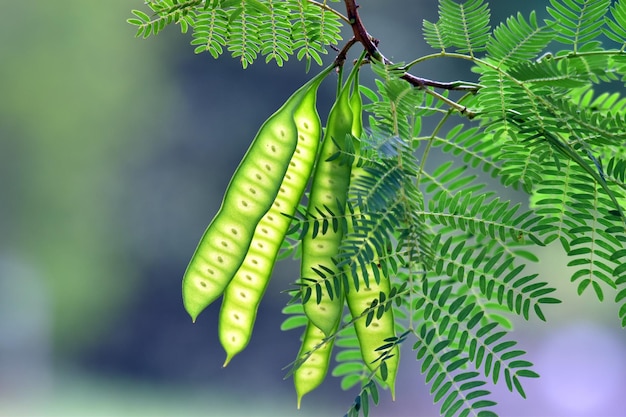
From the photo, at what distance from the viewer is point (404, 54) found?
11.5 ft

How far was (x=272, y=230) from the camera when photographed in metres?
0.42

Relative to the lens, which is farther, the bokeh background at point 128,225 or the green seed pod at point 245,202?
the bokeh background at point 128,225

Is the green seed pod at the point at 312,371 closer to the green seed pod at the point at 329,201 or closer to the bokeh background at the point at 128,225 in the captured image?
the green seed pod at the point at 329,201

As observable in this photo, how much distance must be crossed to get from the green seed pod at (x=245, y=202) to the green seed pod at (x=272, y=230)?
0.05ft

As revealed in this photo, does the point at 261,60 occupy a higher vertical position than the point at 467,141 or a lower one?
higher

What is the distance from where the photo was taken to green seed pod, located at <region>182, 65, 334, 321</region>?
1.32 ft

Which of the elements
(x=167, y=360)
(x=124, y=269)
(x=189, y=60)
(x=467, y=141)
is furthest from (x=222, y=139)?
(x=467, y=141)

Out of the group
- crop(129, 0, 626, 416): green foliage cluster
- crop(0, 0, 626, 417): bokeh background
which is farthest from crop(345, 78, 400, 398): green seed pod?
crop(0, 0, 626, 417): bokeh background

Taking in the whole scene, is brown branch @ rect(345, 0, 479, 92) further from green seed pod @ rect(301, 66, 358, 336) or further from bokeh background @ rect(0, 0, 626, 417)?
bokeh background @ rect(0, 0, 626, 417)

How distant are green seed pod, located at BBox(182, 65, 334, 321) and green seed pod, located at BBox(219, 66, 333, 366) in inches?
0.6

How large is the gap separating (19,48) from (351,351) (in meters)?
4.15

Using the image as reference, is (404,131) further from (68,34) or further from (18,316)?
(68,34)

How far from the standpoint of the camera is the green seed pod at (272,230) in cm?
42

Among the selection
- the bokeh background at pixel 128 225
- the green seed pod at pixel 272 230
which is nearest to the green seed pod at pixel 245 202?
the green seed pod at pixel 272 230
